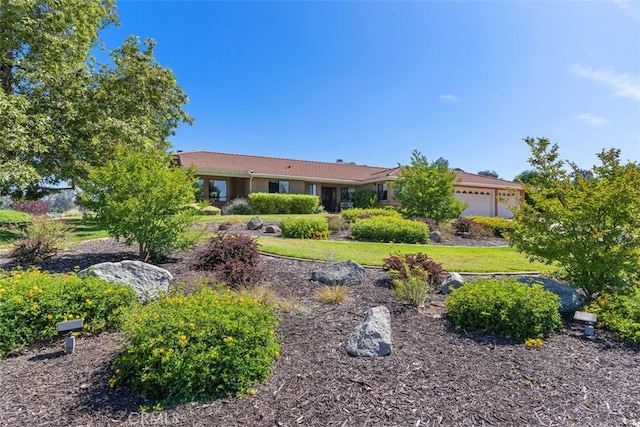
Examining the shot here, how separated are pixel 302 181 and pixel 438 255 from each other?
1785 centimetres

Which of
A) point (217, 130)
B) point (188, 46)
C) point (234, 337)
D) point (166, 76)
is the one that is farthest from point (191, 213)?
point (217, 130)

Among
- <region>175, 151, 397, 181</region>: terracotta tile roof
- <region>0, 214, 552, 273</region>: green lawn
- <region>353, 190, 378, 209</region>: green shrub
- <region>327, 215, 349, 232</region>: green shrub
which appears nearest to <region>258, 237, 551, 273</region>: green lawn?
<region>0, 214, 552, 273</region>: green lawn

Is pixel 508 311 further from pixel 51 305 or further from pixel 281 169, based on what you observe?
pixel 281 169

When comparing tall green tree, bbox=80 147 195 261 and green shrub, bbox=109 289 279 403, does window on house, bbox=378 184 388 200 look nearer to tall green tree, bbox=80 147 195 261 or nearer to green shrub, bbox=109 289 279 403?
tall green tree, bbox=80 147 195 261

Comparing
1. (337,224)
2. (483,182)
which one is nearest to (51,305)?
(337,224)

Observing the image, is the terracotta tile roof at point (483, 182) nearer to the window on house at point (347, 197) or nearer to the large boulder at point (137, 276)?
the window on house at point (347, 197)

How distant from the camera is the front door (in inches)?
1103

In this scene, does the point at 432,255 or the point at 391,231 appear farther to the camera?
the point at 391,231

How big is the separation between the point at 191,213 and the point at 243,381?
5050 millimetres

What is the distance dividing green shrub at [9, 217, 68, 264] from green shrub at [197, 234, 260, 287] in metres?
3.52

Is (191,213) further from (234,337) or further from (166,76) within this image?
(166,76)

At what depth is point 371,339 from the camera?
3.74 m

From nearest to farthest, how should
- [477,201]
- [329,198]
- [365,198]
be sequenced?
[365,198] → [329,198] → [477,201]

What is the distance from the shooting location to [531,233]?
19.2ft
